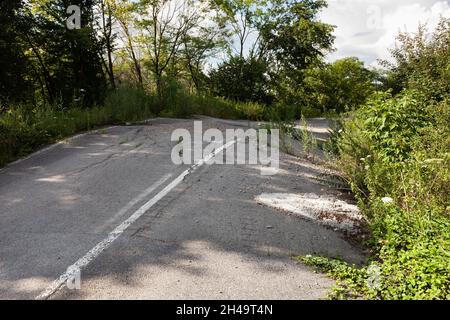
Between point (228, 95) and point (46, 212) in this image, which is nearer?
point (46, 212)

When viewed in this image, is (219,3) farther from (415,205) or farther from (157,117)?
(415,205)

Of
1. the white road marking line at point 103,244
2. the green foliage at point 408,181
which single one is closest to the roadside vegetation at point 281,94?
the green foliage at point 408,181

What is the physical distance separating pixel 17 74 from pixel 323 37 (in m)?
23.3

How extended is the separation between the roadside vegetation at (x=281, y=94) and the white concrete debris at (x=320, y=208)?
0.28m

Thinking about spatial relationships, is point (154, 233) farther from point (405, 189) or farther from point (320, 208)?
point (405, 189)

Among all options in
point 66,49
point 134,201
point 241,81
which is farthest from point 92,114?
point 241,81

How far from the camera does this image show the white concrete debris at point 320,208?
210 inches

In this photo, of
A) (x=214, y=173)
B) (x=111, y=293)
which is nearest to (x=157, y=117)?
(x=214, y=173)

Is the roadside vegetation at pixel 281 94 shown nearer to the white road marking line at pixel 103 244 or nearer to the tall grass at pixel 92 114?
the tall grass at pixel 92 114

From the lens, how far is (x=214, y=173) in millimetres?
7160

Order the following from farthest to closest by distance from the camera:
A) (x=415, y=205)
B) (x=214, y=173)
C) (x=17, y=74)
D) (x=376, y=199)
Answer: (x=17, y=74), (x=214, y=173), (x=376, y=199), (x=415, y=205)

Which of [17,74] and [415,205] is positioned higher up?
[17,74]

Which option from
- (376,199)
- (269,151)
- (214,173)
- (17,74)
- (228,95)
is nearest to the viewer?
(376,199)
